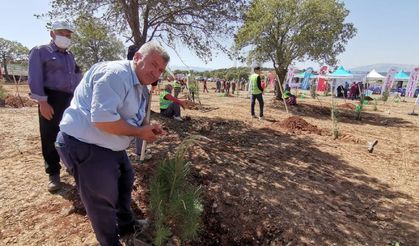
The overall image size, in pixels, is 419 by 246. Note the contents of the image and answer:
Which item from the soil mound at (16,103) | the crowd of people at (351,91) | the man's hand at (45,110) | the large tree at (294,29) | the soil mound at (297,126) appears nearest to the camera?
the man's hand at (45,110)

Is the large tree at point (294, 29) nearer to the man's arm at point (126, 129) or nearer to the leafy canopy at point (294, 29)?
the leafy canopy at point (294, 29)

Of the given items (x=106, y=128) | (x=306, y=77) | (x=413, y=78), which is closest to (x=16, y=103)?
(x=106, y=128)

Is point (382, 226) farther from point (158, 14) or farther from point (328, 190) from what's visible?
point (158, 14)

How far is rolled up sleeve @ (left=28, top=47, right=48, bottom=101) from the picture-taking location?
121 inches

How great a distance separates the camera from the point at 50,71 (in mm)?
3207

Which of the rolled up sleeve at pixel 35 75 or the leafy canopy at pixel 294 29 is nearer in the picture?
the rolled up sleeve at pixel 35 75

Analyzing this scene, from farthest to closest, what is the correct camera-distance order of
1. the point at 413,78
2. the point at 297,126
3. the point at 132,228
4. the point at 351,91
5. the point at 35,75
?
the point at 351,91, the point at 413,78, the point at 297,126, the point at 35,75, the point at 132,228

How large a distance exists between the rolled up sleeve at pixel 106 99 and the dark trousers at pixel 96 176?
31cm

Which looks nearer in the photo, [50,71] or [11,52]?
[50,71]

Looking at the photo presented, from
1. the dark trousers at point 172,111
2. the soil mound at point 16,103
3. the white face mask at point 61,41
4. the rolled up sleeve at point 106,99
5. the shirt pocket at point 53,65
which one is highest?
the white face mask at point 61,41

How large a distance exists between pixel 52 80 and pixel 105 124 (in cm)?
172

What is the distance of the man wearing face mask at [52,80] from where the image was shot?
3100 millimetres

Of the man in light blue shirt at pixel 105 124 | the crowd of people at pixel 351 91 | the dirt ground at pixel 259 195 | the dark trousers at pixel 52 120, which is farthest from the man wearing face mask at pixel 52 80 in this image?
the crowd of people at pixel 351 91

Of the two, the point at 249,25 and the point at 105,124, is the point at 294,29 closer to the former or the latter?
the point at 249,25
